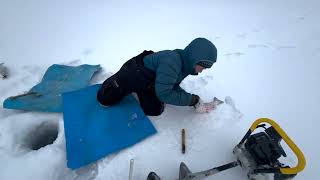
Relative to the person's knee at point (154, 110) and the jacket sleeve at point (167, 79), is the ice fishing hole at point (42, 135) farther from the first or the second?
the jacket sleeve at point (167, 79)

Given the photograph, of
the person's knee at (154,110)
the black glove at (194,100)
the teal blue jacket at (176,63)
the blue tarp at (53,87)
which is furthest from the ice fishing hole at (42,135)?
the black glove at (194,100)

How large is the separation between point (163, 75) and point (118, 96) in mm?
545

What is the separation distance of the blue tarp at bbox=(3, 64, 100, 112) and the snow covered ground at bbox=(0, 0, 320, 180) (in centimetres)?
8

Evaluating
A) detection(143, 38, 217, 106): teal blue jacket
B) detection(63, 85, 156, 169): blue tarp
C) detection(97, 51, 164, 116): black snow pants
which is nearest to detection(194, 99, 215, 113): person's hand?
detection(143, 38, 217, 106): teal blue jacket

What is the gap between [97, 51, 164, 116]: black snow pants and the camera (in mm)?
1932

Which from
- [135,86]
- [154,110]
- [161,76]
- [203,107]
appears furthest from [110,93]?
[203,107]

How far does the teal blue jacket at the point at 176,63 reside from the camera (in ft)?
5.44

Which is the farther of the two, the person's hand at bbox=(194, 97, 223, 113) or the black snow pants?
the person's hand at bbox=(194, 97, 223, 113)

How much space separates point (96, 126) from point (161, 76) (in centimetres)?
72

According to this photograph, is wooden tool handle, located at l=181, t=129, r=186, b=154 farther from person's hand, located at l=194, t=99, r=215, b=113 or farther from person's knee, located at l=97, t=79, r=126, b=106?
person's knee, located at l=97, t=79, r=126, b=106

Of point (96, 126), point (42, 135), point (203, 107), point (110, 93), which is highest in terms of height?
point (110, 93)

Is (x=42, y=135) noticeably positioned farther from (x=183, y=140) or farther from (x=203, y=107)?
(x=203, y=107)

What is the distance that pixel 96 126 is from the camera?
2.03 meters

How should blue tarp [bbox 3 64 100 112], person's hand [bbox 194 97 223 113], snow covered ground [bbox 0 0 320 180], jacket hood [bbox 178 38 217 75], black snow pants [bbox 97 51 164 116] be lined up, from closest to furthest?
jacket hood [bbox 178 38 217 75]
snow covered ground [bbox 0 0 320 180]
black snow pants [bbox 97 51 164 116]
person's hand [bbox 194 97 223 113]
blue tarp [bbox 3 64 100 112]
